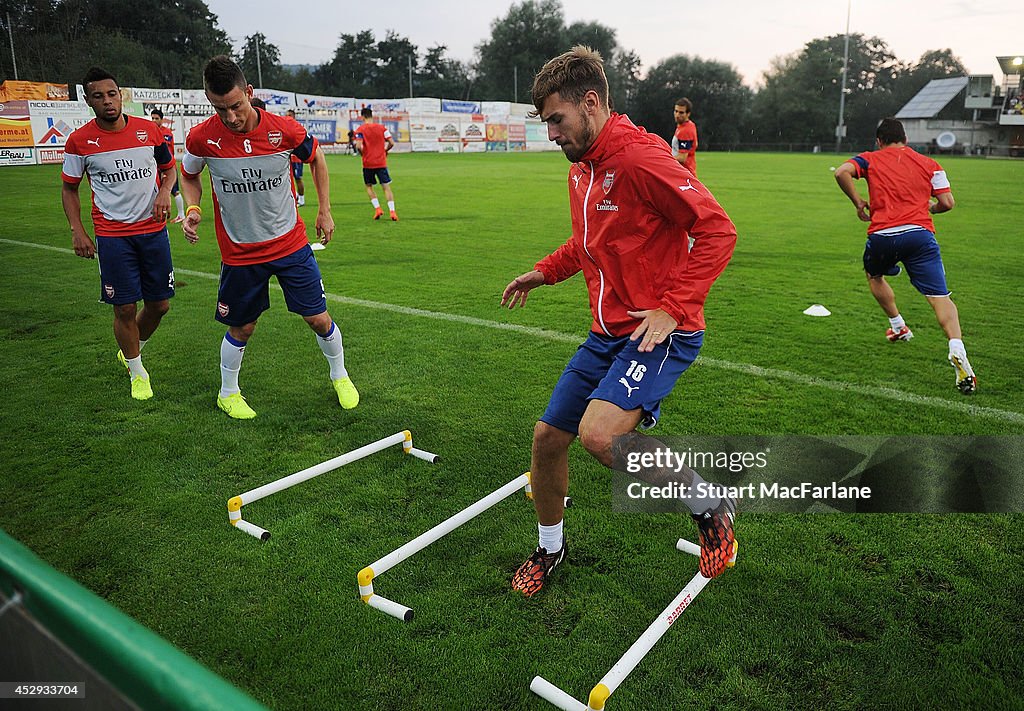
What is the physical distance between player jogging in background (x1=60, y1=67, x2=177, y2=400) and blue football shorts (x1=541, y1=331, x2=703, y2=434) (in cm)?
399

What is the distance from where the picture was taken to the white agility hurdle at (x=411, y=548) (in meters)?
3.09

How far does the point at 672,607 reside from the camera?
117 inches

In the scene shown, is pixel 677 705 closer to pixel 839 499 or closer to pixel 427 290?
pixel 839 499

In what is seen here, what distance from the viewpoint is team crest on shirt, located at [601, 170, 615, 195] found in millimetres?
2902

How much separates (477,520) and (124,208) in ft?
12.8

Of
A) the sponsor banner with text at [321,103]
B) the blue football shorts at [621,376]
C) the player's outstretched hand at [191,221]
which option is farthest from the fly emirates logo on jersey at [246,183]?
the sponsor banner with text at [321,103]

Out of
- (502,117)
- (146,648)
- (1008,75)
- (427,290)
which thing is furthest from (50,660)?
(1008,75)

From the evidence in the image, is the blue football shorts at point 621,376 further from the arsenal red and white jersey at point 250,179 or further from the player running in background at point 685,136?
the player running in background at point 685,136

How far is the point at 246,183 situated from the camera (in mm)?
4957

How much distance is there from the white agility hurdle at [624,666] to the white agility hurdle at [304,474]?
178 cm

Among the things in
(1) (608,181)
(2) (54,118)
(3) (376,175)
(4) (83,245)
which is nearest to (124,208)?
(4) (83,245)

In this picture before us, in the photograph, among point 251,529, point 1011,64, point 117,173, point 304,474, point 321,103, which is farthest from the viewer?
point 1011,64

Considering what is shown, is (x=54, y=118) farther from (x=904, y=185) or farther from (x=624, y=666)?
(x=624, y=666)

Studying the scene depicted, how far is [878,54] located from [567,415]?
362ft
